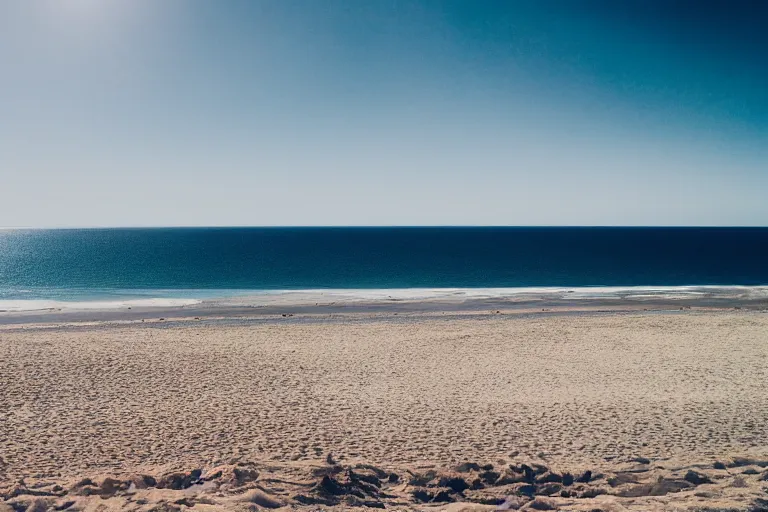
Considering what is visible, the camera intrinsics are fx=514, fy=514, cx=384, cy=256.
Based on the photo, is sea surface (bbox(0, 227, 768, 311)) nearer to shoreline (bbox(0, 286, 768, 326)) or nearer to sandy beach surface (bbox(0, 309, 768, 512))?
shoreline (bbox(0, 286, 768, 326))

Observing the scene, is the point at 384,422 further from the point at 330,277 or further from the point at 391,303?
the point at 330,277

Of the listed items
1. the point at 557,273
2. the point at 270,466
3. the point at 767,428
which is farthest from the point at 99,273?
the point at 767,428

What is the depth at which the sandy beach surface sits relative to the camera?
321 inches

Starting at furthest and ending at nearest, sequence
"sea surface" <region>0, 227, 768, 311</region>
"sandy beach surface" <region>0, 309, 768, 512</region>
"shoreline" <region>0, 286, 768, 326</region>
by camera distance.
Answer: "sea surface" <region>0, 227, 768, 311</region>
"shoreline" <region>0, 286, 768, 326</region>
"sandy beach surface" <region>0, 309, 768, 512</region>

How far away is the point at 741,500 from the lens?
754 cm

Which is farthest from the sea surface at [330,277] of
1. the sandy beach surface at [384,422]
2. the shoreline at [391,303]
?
the sandy beach surface at [384,422]

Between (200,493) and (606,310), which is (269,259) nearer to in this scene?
(606,310)

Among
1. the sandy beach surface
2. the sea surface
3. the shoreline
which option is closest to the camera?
the sandy beach surface

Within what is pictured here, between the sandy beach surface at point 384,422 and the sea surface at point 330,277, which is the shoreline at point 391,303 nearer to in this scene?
the sea surface at point 330,277

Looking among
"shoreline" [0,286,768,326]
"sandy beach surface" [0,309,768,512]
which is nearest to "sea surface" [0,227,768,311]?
"shoreline" [0,286,768,326]

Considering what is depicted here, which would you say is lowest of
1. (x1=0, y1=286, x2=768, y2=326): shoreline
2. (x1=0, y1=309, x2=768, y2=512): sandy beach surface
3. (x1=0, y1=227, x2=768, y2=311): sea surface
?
(x1=0, y1=309, x2=768, y2=512): sandy beach surface

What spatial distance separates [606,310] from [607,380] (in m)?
18.8

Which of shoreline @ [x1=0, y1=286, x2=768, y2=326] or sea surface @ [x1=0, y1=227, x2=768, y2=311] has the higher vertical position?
sea surface @ [x1=0, y1=227, x2=768, y2=311]

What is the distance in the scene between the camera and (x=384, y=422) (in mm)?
11664
